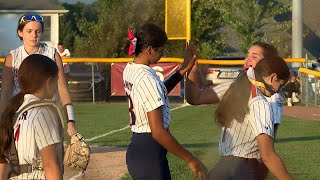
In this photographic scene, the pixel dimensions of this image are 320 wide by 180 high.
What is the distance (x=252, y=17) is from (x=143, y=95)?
37.0m

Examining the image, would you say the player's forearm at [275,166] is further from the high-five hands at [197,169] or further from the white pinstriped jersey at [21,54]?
the white pinstriped jersey at [21,54]

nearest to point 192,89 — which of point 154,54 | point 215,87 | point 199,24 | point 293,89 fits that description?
point 215,87

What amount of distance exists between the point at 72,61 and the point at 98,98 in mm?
1528

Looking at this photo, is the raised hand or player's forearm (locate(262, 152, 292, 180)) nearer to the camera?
player's forearm (locate(262, 152, 292, 180))

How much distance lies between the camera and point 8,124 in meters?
5.22

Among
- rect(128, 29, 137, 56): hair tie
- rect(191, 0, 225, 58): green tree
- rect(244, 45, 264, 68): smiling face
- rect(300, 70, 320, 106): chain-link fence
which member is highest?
rect(128, 29, 137, 56): hair tie

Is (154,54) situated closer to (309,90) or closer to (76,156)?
(76,156)

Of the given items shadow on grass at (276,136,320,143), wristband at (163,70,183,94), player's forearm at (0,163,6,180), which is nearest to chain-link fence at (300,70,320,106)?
shadow on grass at (276,136,320,143)

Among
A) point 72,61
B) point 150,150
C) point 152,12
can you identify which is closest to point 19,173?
point 150,150

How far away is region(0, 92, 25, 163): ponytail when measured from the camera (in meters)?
5.21

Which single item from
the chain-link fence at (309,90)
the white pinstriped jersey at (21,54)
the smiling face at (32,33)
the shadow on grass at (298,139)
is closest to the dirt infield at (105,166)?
the white pinstriped jersey at (21,54)

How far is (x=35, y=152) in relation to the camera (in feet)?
16.9

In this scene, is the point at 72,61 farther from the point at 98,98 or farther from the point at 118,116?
the point at 118,116

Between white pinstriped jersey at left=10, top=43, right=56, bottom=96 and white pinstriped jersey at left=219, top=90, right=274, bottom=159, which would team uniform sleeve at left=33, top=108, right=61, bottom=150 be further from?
white pinstriped jersey at left=10, top=43, right=56, bottom=96
